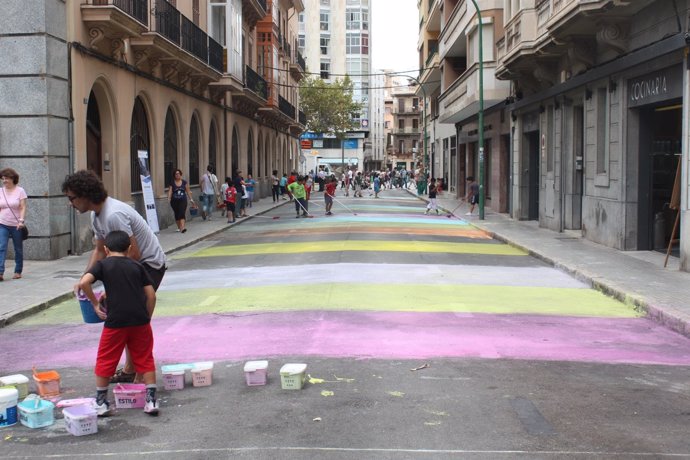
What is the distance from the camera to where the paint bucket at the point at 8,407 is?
5586mm

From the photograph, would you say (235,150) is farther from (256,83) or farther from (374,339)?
(374,339)

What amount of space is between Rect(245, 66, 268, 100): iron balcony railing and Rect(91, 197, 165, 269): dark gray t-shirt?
29.9 metres

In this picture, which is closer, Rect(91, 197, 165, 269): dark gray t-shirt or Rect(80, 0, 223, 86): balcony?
Rect(91, 197, 165, 269): dark gray t-shirt

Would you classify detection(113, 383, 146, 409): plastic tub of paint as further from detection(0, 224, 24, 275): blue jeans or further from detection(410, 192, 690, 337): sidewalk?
detection(0, 224, 24, 275): blue jeans

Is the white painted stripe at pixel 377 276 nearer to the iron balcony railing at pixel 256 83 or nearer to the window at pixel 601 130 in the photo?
the window at pixel 601 130

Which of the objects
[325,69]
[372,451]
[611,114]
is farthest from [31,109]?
[325,69]

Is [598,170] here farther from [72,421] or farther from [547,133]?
[72,421]

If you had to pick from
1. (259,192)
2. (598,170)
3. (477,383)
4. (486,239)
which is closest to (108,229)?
(477,383)

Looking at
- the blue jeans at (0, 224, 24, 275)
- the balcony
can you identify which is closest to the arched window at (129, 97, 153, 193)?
the balcony

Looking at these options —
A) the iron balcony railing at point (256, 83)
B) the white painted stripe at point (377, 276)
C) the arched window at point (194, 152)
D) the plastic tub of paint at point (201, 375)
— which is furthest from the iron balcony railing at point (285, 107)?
the plastic tub of paint at point (201, 375)

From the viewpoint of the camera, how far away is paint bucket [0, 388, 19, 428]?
5.59 m

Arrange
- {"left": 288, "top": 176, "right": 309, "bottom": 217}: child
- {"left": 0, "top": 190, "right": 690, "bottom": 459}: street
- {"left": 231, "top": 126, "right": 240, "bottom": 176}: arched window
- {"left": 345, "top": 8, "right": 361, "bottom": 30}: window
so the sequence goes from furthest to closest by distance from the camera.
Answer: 1. {"left": 345, "top": 8, "right": 361, "bottom": 30}: window
2. {"left": 231, "top": 126, "right": 240, "bottom": 176}: arched window
3. {"left": 288, "top": 176, "right": 309, "bottom": 217}: child
4. {"left": 0, "top": 190, "right": 690, "bottom": 459}: street

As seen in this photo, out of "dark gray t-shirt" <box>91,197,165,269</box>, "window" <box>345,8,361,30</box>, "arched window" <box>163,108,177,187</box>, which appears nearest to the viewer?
"dark gray t-shirt" <box>91,197,165,269</box>

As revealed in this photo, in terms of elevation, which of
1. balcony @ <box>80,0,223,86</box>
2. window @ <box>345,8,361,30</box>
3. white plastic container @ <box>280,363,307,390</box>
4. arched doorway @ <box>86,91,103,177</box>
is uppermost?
window @ <box>345,8,361,30</box>
